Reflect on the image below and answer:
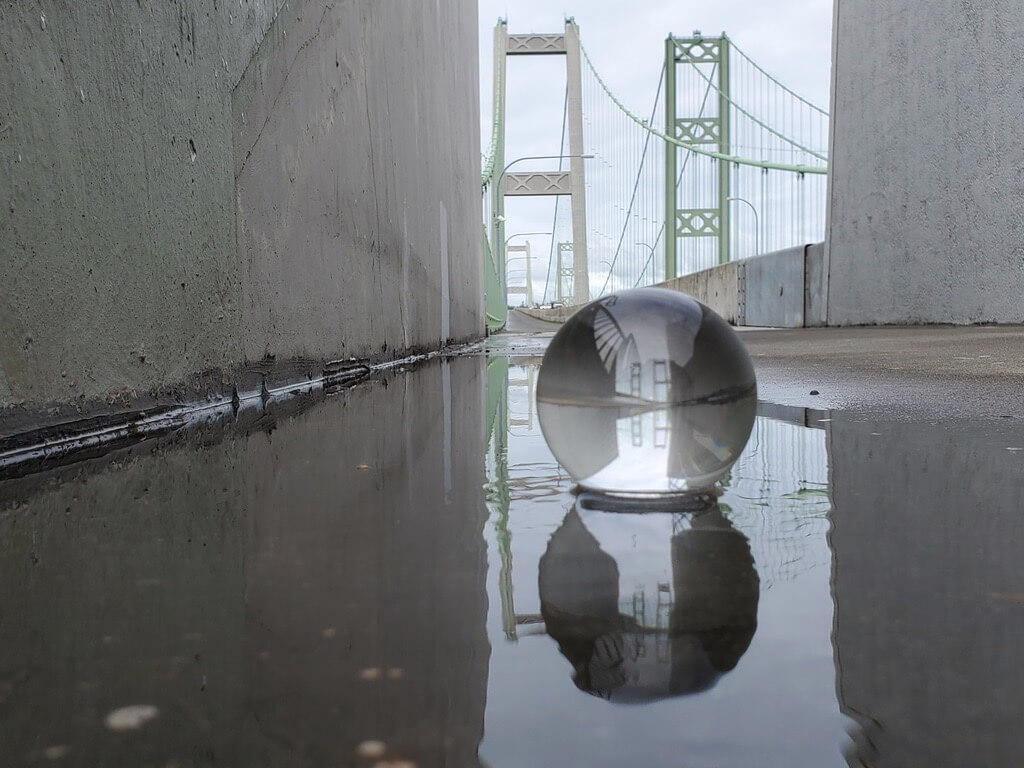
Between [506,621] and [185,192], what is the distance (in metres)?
1.53

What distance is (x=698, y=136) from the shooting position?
2612 cm

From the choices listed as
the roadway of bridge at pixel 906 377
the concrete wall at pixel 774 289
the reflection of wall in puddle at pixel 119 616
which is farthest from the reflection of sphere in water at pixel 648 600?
the concrete wall at pixel 774 289

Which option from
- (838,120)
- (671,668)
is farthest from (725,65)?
(671,668)

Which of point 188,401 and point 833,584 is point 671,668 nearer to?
point 833,584

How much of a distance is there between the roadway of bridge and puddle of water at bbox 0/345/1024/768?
0.84m

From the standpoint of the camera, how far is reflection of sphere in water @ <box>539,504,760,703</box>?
534mm

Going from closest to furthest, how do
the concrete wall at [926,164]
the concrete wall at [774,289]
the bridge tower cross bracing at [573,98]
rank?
the concrete wall at [926,164]
the concrete wall at [774,289]
the bridge tower cross bracing at [573,98]

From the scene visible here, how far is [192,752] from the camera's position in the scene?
0.44 metres

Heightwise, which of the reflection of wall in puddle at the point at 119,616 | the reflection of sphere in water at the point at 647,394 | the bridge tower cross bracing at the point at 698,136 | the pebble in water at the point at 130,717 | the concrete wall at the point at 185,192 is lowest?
the reflection of wall in puddle at the point at 119,616

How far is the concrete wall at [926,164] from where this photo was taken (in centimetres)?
682

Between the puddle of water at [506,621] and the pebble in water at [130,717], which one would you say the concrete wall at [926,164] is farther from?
the pebble in water at [130,717]

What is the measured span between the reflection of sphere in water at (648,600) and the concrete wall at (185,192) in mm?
952

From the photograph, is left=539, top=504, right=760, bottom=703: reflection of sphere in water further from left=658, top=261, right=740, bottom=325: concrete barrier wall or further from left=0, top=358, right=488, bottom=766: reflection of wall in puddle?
left=658, top=261, right=740, bottom=325: concrete barrier wall

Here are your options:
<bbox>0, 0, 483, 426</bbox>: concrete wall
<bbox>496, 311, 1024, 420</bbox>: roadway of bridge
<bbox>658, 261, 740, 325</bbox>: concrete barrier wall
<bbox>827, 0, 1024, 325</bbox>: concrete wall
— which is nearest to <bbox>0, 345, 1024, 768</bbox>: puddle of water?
<bbox>0, 0, 483, 426</bbox>: concrete wall
